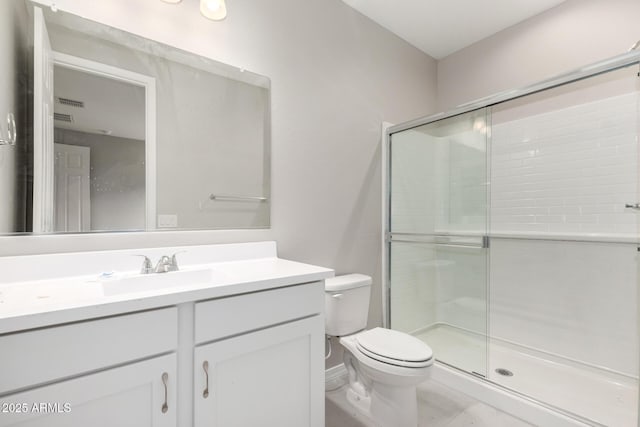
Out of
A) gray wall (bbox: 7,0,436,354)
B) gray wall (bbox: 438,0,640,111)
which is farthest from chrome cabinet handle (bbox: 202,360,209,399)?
gray wall (bbox: 438,0,640,111)

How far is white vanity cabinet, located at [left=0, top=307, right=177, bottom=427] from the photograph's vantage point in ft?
2.25

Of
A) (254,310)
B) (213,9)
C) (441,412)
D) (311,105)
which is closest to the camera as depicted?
(254,310)

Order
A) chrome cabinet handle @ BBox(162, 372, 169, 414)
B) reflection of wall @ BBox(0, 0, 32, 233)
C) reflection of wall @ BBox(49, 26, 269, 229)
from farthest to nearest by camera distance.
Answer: reflection of wall @ BBox(49, 26, 269, 229)
reflection of wall @ BBox(0, 0, 32, 233)
chrome cabinet handle @ BBox(162, 372, 169, 414)

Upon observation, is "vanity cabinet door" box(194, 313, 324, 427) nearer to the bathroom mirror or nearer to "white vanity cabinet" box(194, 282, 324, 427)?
"white vanity cabinet" box(194, 282, 324, 427)

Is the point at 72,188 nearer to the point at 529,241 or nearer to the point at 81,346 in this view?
the point at 81,346

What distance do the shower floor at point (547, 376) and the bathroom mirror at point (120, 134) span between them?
1.58 m

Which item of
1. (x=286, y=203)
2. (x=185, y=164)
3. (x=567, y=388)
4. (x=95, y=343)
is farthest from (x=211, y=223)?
(x=567, y=388)

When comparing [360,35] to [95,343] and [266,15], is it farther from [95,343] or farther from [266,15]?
[95,343]

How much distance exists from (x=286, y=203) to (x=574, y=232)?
1952 millimetres

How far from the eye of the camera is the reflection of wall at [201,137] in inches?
52.3

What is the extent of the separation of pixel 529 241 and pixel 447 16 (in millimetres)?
1746

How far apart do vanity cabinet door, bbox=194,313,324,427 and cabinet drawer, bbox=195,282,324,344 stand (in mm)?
30

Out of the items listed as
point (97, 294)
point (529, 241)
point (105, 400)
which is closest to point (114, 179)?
point (97, 294)

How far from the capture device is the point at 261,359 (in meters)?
1.05
